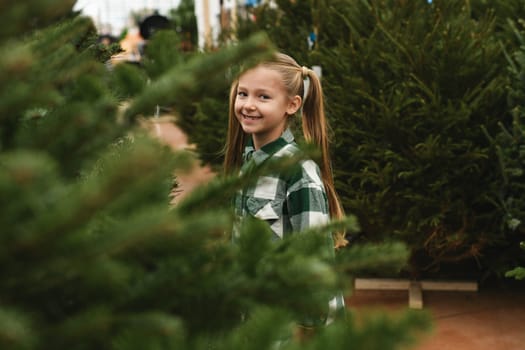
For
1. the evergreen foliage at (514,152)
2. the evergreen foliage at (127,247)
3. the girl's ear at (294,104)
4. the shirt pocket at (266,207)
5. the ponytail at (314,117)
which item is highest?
the evergreen foliage at (127,247)

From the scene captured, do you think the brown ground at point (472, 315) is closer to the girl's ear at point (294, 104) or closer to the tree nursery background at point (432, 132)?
the tree nursery background at point (432, 132)

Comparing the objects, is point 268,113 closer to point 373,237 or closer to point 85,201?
point 85,201

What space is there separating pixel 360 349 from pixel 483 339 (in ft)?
13.6

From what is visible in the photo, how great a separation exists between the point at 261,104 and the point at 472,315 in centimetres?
281

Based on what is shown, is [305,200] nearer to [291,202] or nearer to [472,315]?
[291,202]

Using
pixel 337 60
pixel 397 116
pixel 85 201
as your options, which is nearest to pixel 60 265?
pixel 85 201

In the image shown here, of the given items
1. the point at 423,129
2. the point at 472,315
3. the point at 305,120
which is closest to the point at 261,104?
the point at 305,120

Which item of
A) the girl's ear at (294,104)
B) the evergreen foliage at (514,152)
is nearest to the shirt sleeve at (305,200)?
the girl's ear at (294,104)

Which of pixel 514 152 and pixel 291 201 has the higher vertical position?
pixel 291 201

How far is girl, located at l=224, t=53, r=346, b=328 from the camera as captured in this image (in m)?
2.58

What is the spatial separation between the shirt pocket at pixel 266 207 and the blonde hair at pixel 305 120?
0.33 meters

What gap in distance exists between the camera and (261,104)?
9.12ft

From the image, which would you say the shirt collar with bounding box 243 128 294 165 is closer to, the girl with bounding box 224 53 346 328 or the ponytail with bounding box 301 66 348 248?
the girl with bounding box 224 53 346 328

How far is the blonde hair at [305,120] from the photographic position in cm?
293
